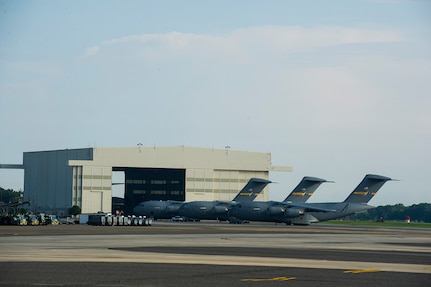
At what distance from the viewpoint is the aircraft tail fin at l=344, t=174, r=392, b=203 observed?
12562cm

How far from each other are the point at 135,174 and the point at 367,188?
4905 cm

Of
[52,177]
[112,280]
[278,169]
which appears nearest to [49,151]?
[52,177]

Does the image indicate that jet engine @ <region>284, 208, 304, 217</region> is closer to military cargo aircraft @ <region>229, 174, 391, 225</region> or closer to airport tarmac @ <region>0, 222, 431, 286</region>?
military cargo aircraft @ <region>229, 174, 391, 225</region>

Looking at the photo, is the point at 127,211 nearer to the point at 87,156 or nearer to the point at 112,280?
the point at 87,156

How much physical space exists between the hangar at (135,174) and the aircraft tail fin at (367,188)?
34846mm

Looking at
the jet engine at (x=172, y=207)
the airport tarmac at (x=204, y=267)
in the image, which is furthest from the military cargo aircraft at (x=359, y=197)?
the airport tarmac at (x=204, y=267)

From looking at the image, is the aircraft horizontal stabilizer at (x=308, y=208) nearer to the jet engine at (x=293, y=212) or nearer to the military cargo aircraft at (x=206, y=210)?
the jet engine at (x=293, y=212)

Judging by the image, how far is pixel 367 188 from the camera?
125625 millimetres

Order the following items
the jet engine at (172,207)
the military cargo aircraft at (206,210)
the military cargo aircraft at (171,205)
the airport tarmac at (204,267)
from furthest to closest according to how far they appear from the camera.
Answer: the military cargo aircraft at (171,205) → the jet engine at (172,207) → the military cargo aircraft at (206,210) → the airport tarmac at (204,267)

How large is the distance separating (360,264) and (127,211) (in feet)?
419

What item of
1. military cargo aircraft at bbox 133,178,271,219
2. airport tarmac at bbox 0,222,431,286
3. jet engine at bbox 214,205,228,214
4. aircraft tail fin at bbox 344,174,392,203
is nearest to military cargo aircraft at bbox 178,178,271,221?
jet engine at bbox 214,205,228,214

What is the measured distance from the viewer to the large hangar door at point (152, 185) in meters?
155

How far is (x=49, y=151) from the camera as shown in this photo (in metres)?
152

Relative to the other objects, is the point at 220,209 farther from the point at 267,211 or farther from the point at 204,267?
the point at 204,267
